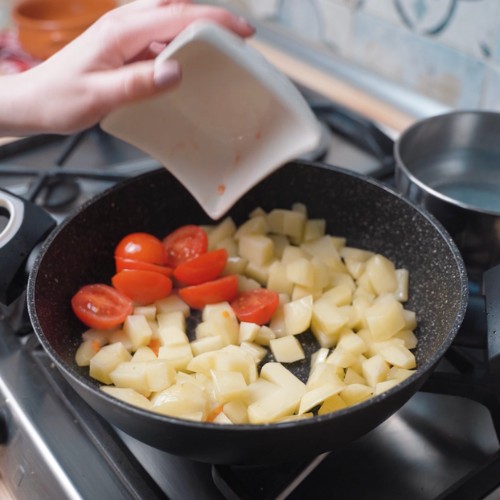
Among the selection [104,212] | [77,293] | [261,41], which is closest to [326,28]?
[261,41]

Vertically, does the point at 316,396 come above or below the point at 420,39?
below

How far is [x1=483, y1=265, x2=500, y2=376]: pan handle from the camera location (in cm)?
70

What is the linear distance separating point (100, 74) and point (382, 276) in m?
0.47

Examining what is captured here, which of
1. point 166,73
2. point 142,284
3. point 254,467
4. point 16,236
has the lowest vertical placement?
point 254,467

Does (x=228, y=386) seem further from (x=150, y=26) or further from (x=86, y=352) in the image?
(x=150, y=26)

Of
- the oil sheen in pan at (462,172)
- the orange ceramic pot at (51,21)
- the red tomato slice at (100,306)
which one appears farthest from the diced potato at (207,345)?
the orange ceramic pot at (51,21)

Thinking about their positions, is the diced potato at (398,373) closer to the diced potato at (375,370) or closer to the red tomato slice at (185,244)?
the diced potato at (375,370)

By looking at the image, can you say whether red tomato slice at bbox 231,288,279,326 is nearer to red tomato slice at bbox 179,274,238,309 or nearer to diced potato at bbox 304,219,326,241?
red tomato slice at bbox 179,274,238,309

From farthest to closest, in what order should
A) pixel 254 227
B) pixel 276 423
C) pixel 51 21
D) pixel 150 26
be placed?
pixel 51 21, pixel 254 227, pixel 150 26, pixel 276 423

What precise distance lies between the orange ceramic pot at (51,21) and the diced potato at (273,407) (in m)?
0.82

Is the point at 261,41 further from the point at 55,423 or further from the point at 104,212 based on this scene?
the point at 55,423

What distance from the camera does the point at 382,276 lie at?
0.93 meters

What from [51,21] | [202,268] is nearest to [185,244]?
[202,268]

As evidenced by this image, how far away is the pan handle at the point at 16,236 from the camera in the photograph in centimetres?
81
